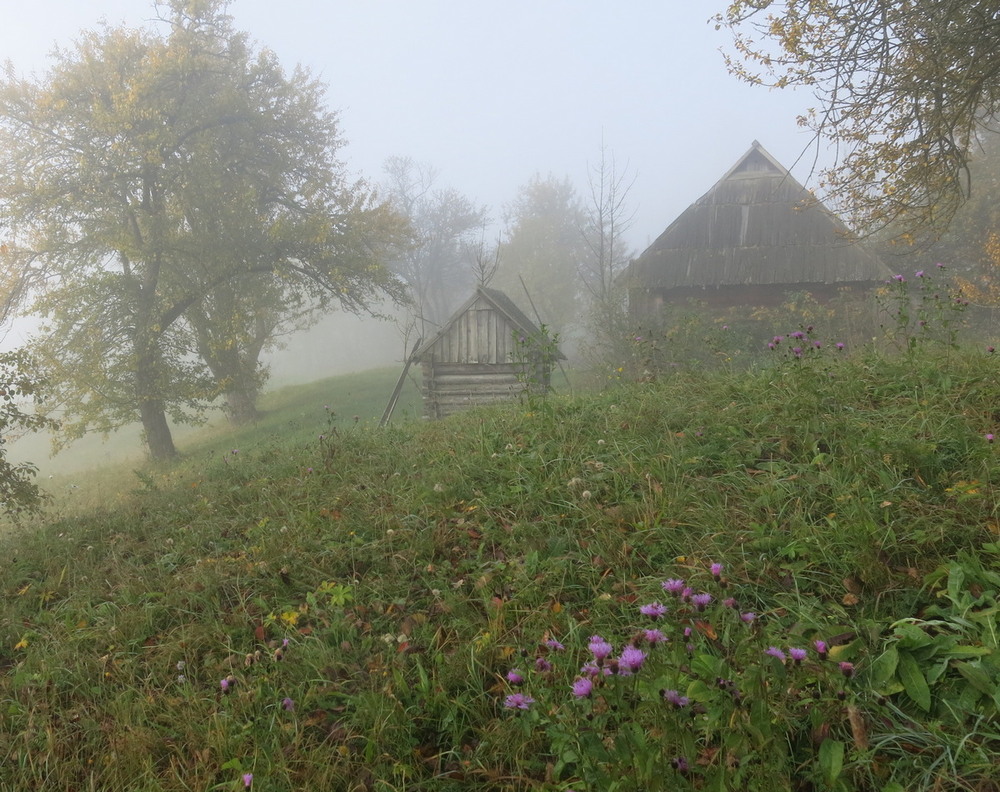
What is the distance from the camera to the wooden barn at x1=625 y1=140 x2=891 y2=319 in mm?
16234

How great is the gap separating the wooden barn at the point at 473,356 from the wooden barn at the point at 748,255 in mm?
4938

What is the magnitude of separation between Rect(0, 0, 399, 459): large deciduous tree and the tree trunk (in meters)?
0.04

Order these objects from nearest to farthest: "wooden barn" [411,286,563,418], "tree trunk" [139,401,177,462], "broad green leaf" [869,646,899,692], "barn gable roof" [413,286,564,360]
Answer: "broad green leaf" [869,646,899,692] → "barn gable roof" [413,286,564,360] → "wooden barn" [411,286,563,418] → "tree trunk" [139,401,177,462]

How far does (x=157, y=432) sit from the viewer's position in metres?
17.3

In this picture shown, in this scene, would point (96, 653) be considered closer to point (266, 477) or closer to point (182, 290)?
point (266, 477)

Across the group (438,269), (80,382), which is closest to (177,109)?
(80,382)

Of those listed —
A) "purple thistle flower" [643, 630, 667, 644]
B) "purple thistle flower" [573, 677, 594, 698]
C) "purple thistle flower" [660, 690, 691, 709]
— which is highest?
"purple thistle flower" [643, 630, 667, 644]

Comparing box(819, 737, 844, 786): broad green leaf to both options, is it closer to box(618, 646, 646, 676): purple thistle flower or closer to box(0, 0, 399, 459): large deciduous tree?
box(618, 646, 646, 676): purple thistle flower

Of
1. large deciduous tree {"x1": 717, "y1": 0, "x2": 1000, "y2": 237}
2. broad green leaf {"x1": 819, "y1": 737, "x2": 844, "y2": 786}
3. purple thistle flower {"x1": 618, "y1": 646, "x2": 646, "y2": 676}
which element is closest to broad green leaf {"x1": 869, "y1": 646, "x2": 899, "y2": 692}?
broad green leaf {"x1": 819, "y1": 737, "x2": 844, "y2": 786}

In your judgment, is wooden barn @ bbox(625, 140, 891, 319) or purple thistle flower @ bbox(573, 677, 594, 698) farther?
wooden barn @ bbox(625, 140, 891, 319)

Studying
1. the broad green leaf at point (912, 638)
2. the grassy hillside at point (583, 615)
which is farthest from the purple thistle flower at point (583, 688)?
the broad green leaf at point (912, 638)

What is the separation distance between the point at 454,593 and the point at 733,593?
58.7 inches

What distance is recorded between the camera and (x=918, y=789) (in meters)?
1.81

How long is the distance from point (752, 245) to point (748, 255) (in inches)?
14.3
